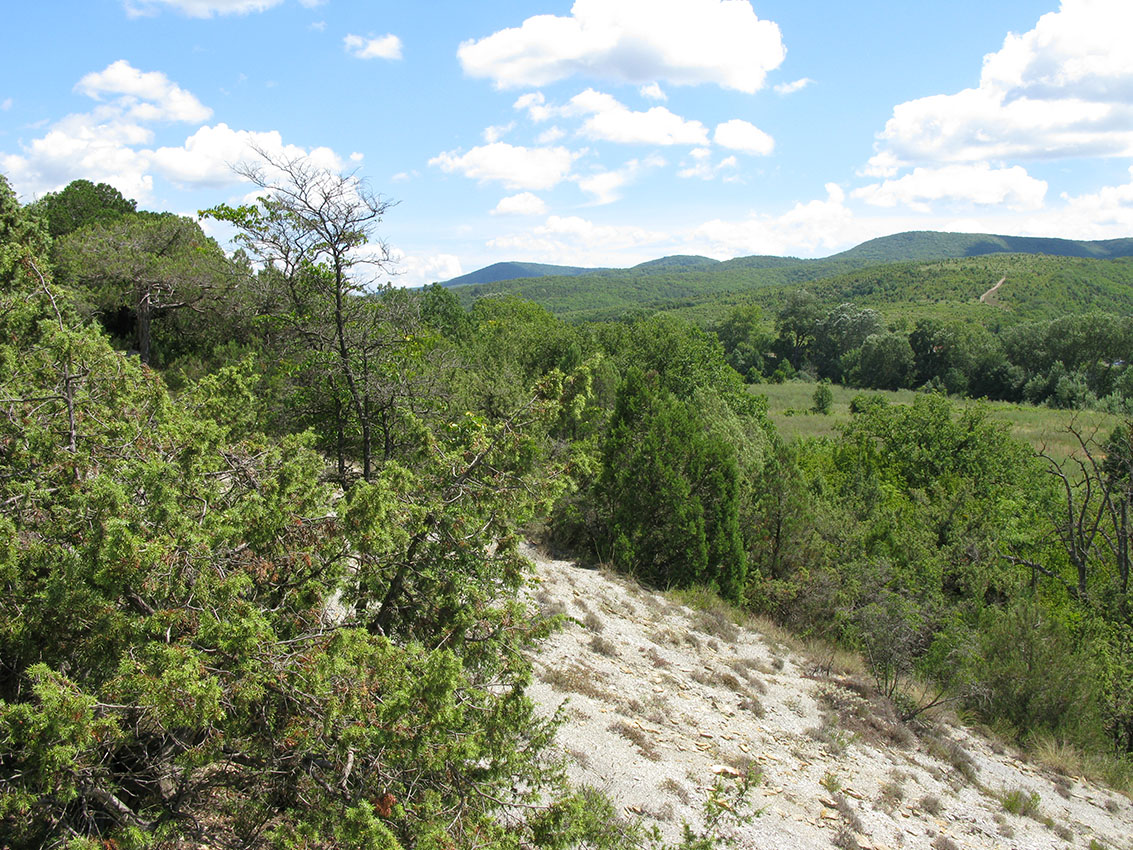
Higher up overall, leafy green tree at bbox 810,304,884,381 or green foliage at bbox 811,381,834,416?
leafy green tree at bbox 810,304,884,381

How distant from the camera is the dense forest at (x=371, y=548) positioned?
10.7 ft

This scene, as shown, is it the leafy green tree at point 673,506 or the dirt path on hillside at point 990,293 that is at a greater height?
the dirt path on hillside at point 990,293

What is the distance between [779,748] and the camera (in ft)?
31.9

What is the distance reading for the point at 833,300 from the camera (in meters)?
128

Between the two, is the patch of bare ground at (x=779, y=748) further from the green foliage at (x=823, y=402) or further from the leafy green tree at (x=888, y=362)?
the leafy green tree at (x=888, y=362)

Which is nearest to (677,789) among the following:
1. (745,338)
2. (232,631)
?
(232,631)

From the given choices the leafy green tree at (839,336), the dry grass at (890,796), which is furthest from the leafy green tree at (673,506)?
the leafy green tree at (839,336)

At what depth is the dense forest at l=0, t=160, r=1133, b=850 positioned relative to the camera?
3.26m

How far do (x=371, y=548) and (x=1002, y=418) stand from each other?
5191 cm

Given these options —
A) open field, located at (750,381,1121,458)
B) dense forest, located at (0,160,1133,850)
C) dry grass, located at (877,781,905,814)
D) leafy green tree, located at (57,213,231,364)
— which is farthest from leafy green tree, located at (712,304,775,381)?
dry grass, located at (877,781,905,814)

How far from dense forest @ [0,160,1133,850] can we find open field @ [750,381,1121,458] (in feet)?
49.3

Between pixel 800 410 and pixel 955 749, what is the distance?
48.6 metres

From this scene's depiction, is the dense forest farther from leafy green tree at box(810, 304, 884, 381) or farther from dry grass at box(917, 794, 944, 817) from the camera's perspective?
leafy green tree at box(810, 304, 884, 381)

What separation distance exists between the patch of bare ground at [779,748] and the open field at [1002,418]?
22.8 meters
